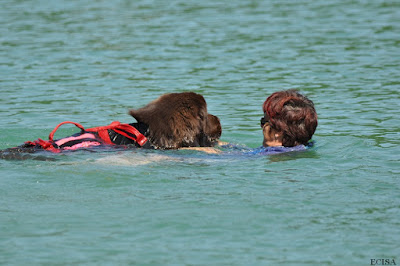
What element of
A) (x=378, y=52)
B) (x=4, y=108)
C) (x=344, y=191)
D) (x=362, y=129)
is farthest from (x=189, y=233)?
(x=378, y=52)

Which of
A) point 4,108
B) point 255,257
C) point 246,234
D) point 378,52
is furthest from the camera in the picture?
point 378,52

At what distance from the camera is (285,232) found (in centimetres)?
485

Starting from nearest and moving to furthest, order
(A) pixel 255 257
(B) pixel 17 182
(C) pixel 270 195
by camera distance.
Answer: (A) pixel 255 257, (C) pixel 270 195, (B) pixel 17 182

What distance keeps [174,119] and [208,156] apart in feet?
1.71

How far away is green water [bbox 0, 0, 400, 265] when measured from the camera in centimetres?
472

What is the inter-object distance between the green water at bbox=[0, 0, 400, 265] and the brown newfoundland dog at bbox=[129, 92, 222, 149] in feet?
0.53

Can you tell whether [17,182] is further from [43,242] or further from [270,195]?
[270,195]

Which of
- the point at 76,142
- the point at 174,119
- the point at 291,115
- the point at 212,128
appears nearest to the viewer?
the point at 174,119

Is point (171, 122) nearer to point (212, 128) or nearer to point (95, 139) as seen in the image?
point (212, 128)

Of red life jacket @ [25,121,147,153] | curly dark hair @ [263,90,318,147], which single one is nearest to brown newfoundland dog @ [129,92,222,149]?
red life jacket @ [25,121,147,153]

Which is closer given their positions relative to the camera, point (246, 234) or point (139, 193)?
point (246, 234)

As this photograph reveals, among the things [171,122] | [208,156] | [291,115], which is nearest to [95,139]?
[171,122]

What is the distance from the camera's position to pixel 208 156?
6762 mm

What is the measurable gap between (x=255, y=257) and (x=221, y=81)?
760 centimetres
